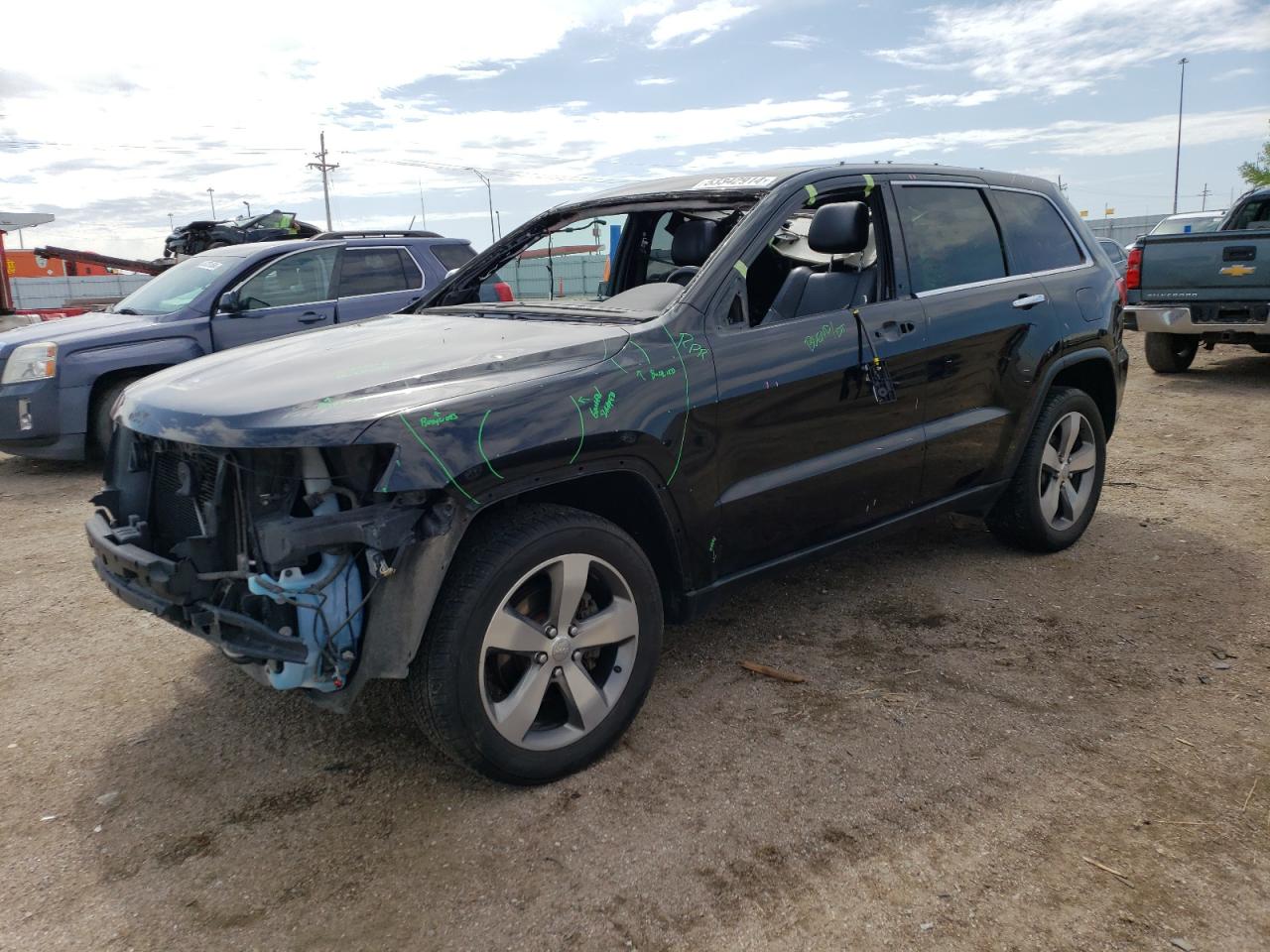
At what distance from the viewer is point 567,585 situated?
2852mm

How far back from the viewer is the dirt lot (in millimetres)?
2389

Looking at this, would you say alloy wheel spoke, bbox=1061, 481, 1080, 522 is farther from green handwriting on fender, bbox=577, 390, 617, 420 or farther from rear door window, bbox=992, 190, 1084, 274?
green handwriting on fender, bbox=577, 390, 617, 420

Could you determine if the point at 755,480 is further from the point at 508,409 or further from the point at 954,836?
the point at 954,836

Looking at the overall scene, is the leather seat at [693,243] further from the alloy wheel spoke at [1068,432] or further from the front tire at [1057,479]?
the alloy wheel spoke at [1068,432]

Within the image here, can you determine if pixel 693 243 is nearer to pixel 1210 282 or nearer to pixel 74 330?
pixel 74 330

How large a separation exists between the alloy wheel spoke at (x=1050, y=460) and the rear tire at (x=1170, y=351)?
7087 mm

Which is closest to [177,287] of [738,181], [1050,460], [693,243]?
[693,243]

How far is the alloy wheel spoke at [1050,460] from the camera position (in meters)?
4.69

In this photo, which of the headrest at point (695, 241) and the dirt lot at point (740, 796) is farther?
the headrest at point (695, 241)

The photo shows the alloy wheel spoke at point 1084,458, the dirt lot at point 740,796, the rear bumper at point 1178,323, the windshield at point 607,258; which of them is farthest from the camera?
the rear bumper at point 1178,323

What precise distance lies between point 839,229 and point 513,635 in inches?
72.8

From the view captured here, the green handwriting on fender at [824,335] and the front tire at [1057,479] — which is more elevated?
the green handwriting on fender at [824,335]

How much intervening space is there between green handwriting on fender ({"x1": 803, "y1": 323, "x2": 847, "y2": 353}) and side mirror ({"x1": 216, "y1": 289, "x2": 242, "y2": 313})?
5597mm

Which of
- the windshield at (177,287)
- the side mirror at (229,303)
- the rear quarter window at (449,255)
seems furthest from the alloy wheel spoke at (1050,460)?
the windshield at (177,287)
